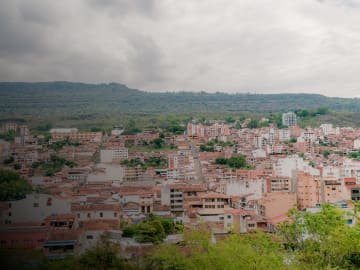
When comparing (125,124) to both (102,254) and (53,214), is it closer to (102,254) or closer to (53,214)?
(53,214)

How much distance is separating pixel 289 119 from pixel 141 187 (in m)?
13.2

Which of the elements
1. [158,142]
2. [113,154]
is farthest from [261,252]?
[158,142]

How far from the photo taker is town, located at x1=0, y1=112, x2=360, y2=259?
605 cm

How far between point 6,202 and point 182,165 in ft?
21.5

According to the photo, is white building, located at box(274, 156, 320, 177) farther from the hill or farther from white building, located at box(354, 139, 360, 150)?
white building, located at box(354, 139, 360, 150)

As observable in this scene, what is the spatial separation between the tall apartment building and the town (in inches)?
194

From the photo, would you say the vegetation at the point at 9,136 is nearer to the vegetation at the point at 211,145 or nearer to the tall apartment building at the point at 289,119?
the vegetation at the point at 211,145

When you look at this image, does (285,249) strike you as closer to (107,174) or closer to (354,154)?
(107,174)

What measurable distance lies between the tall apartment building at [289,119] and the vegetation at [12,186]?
15493 millimetres

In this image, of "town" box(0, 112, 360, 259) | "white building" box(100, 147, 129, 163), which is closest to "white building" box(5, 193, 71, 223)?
"town" box(0, 112, 360, 259)

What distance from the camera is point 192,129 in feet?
55.8

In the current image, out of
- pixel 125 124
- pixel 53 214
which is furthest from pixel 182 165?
pixel 53 214

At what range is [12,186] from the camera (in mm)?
6492

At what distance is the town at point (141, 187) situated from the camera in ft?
19.9
